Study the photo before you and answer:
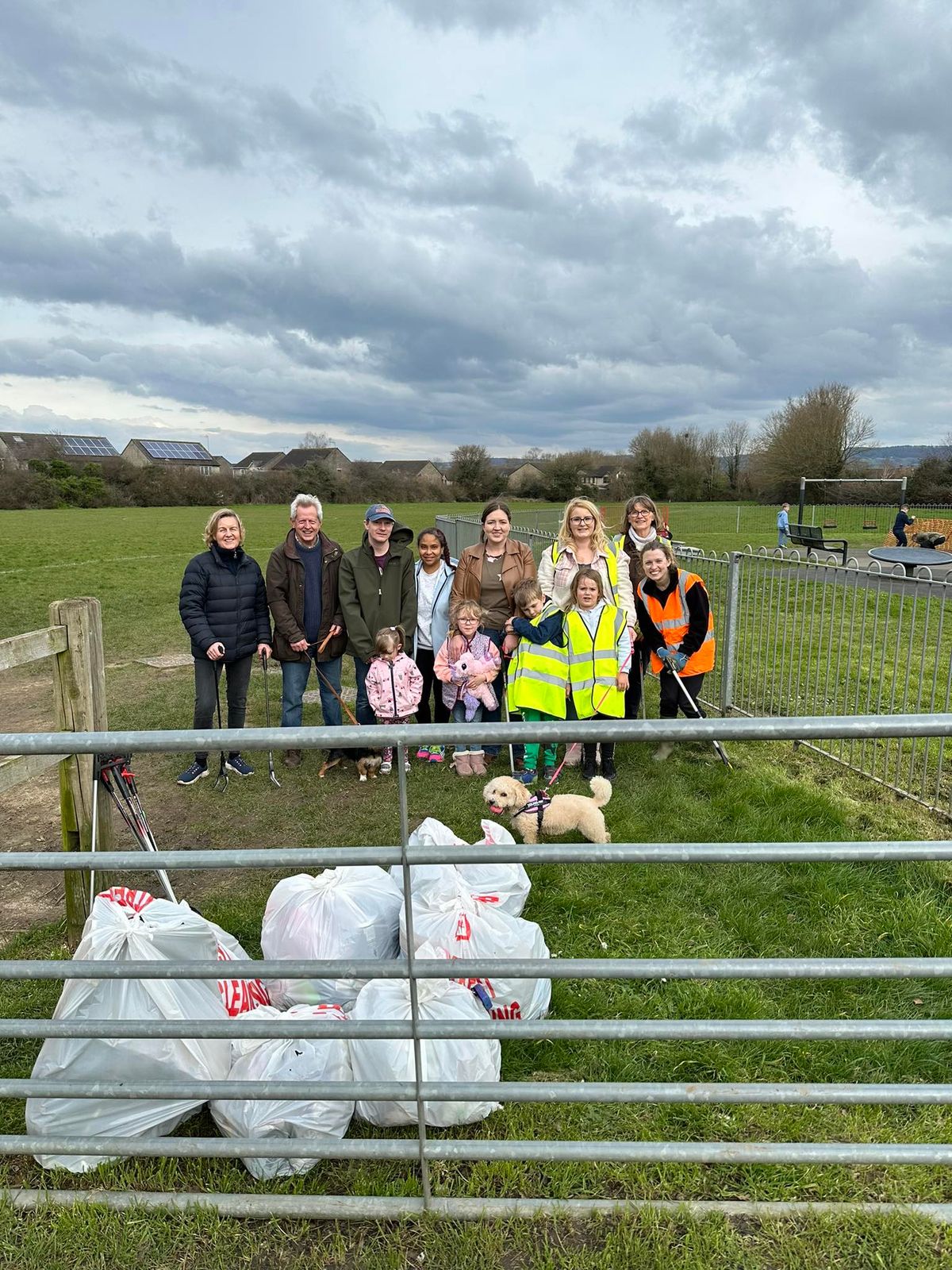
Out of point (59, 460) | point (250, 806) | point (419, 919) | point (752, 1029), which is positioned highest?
point (59, 460)

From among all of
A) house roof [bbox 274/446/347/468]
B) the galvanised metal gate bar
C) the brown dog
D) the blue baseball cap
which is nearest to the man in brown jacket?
the brown dog

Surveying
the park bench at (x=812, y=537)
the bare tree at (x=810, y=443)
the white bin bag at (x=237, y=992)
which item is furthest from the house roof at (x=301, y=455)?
the white bin bag at (x=237, y=992)

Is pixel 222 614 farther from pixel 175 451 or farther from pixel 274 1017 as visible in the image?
pixel 175 451

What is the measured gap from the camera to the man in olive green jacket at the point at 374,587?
638 cm

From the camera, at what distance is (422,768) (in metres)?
6.36

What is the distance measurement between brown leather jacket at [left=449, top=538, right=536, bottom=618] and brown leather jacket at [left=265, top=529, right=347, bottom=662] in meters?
0.97

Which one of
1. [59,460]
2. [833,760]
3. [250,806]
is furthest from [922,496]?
[59,460]

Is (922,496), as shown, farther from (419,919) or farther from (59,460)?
(59,460)

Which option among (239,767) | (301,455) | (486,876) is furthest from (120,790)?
(301,455)

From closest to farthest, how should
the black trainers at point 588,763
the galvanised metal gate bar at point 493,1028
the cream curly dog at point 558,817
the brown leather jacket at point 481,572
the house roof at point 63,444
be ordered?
the galvanised metal gate bar at point 493,1028, the cream curly dog at point 558,817, the black trainers at point 588,763, the brown leather jacket at point 481,572, the house roof at point 63,444

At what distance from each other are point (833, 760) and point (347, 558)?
13.8 ft

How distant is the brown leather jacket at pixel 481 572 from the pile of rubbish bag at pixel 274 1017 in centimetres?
358

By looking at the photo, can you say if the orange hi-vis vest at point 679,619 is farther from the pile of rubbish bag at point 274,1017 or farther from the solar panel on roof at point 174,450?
the solar panel on roof at point 174,450

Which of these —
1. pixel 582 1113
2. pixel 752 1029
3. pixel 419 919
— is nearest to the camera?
pixel 752 1029
